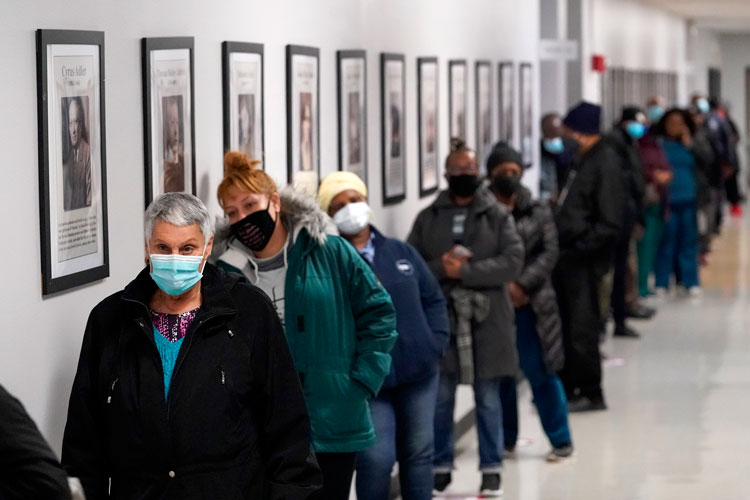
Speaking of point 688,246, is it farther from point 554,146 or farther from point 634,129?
point 634,129

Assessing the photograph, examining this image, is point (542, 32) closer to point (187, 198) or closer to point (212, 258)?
point (212, 258)

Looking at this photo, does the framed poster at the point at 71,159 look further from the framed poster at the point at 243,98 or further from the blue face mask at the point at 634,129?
the blue face mask at the point at 634,129

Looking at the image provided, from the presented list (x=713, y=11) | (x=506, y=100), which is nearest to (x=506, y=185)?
(x=506, y=100)

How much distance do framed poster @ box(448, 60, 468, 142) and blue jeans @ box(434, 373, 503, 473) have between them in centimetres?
269

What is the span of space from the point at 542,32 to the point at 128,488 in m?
10.7

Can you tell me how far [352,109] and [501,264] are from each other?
1.04 metres

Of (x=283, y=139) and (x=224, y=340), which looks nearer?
(x=224, y=340)

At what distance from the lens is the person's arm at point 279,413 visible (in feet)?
12.5

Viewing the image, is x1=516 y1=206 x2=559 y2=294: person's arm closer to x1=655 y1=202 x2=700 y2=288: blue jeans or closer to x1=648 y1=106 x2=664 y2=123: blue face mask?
x1=655 y1=202 x2=700 y2=288: blue jeans

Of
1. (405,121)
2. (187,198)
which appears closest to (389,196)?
(405,121)

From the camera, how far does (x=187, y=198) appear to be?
3822 millimetres

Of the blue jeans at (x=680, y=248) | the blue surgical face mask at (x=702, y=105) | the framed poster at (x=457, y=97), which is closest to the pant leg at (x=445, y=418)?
the framed poster at (x=457, y=97)

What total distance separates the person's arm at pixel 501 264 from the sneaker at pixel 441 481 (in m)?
1.00

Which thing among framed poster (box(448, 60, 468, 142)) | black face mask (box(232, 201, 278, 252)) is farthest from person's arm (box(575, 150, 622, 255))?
black face mask (box(232, 201, 278, 252))
